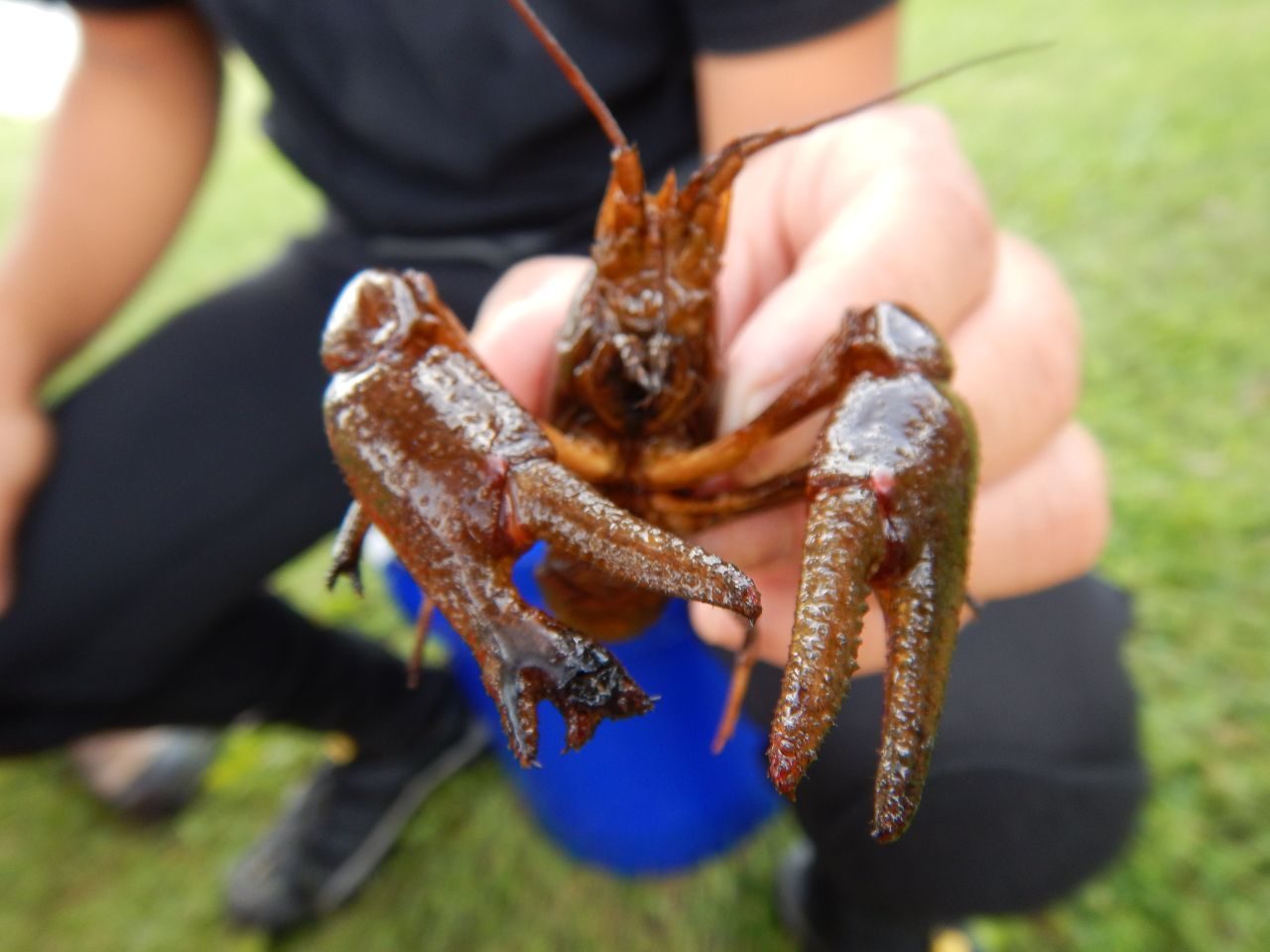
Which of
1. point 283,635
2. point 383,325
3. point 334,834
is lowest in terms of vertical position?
point 334,834

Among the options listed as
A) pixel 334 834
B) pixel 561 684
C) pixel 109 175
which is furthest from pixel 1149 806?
pixel 109 175

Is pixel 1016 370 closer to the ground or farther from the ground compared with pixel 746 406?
closer to the ground

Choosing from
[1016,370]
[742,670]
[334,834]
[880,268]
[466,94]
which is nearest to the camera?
[880,268]

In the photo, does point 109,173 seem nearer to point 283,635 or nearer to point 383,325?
point 283,635

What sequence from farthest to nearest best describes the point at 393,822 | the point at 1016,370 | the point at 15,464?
the point at 393,822 < the point at 15,464 < the point at 1016,370

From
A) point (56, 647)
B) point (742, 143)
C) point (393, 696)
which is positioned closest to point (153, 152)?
point (56, 647)

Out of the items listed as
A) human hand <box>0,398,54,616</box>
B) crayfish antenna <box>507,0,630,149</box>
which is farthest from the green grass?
crayfish antenna <box>507,0,630,149</box>

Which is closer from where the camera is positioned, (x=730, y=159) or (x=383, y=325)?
(x=383, y=325)
